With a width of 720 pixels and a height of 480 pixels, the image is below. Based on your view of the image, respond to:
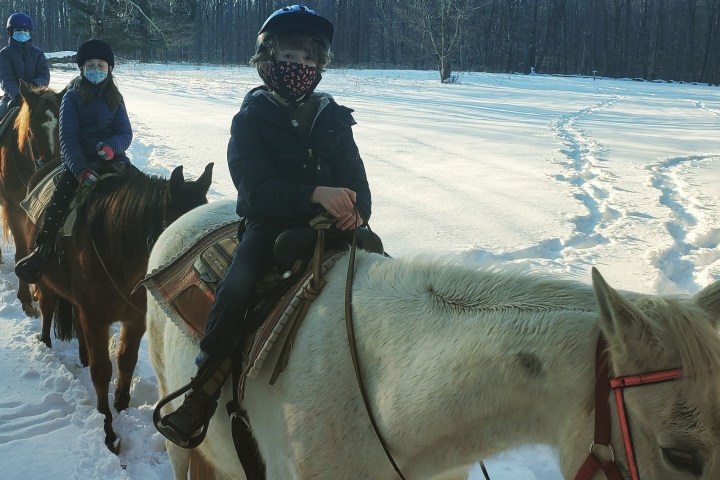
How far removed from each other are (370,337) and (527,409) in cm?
55

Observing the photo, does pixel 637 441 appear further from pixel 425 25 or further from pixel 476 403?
pixel 425 25

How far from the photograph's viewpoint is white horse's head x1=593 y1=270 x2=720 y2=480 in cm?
119

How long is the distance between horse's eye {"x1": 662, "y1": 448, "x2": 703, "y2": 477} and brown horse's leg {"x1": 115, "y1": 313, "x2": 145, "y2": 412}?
358cm

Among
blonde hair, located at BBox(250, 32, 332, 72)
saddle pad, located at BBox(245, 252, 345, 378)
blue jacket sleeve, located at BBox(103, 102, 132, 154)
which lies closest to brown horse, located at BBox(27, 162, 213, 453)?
blue jacket sleeve, located at BBox(103, 102, 132, 154)

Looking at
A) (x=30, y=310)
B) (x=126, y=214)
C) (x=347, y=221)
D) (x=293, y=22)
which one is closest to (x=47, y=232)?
(x=126, y=214)

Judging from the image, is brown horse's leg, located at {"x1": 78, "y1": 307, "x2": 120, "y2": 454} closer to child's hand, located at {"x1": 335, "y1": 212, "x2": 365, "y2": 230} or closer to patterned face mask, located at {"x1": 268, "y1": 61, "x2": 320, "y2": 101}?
patterned face mask, located at {"x1": 268, "y1": 61, "x2": 320, "y2": 101}

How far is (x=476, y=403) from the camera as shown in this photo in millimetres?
1488

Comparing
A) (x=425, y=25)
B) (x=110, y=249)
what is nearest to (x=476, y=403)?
(x=110, y=249)

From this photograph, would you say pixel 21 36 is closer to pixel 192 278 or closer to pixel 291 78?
pixel 192 278

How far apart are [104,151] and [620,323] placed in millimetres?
4105

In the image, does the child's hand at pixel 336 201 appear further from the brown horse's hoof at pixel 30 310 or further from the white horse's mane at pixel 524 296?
the brown horse's hoof at pixel 30 310

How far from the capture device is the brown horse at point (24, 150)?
572 cm

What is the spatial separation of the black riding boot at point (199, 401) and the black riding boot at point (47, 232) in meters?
2.66

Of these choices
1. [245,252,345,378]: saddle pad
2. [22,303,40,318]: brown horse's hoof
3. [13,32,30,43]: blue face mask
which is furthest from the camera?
[13,32,30,43]: blue face mask
